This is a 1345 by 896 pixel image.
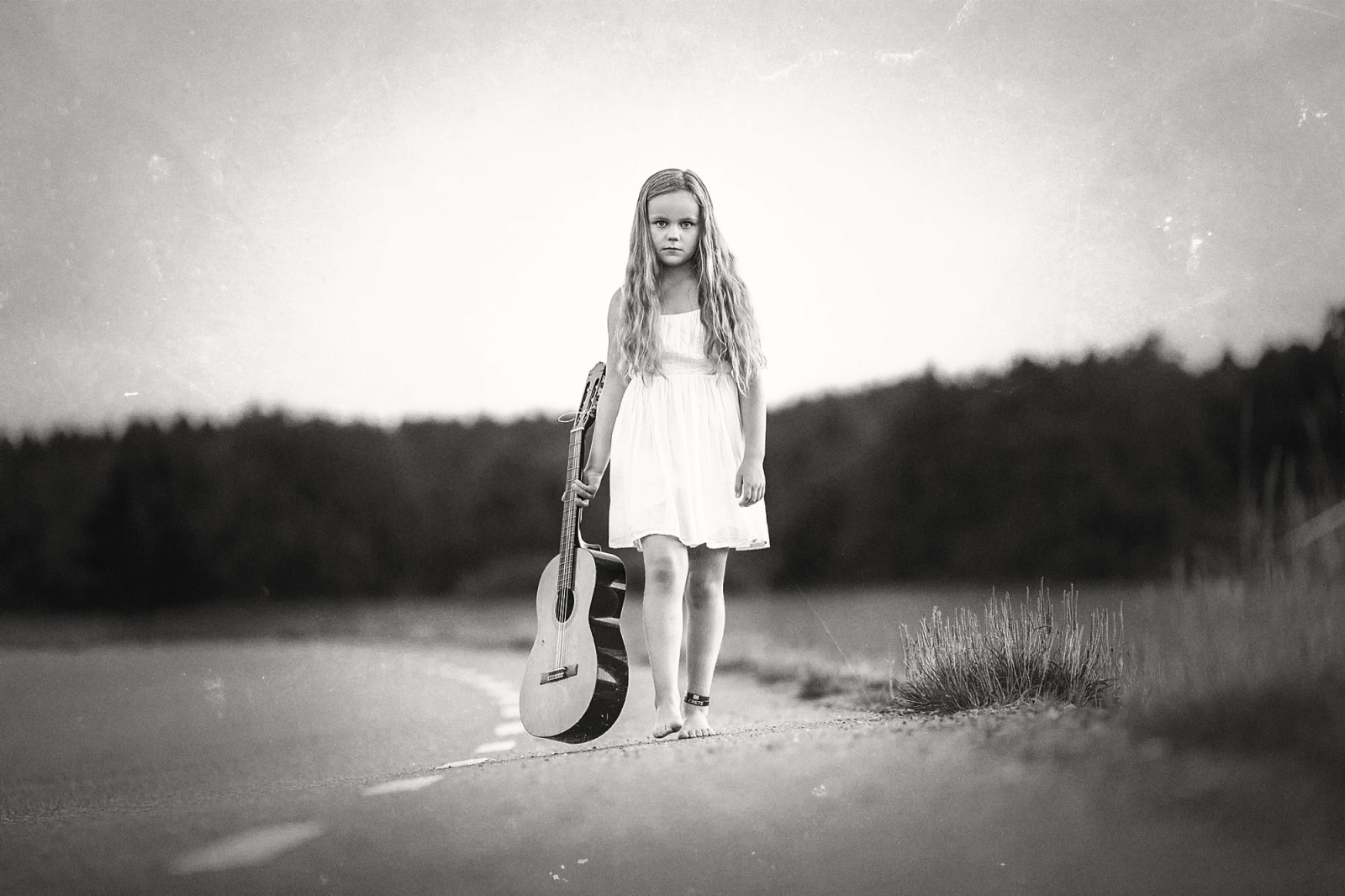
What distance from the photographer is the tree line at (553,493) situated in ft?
15.4

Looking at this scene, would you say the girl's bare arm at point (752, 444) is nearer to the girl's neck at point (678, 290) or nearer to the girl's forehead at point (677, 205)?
the girl's neck at point (678, 290)

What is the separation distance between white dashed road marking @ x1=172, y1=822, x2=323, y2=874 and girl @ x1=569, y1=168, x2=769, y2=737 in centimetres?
110

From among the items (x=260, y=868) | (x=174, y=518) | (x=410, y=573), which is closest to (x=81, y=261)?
(x=174, y=518)

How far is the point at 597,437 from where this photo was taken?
3637 mm

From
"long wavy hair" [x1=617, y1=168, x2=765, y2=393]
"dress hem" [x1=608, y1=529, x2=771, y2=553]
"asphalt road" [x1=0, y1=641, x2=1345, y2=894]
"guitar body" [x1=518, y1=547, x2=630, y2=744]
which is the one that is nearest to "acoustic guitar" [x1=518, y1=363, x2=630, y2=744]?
"guitar body" [x1=518, y1=547, x2=630, y2=744]

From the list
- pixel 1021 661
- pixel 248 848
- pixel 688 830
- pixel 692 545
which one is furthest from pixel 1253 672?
pixel 248 848

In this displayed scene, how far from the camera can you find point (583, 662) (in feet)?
11.4

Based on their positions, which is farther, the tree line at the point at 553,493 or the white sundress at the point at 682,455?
the tree line at the point at 553,493

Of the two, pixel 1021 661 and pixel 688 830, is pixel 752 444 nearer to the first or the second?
pixel 1021 661

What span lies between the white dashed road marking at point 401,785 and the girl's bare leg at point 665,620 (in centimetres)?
70

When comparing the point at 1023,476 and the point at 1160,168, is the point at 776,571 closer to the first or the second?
the point at 1023,476

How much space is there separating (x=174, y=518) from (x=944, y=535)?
3.66 meters

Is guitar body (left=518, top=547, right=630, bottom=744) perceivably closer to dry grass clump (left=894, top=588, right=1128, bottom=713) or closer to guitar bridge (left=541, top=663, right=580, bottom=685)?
guitar bridge (left=541, top=663, right=580, bottom=685)

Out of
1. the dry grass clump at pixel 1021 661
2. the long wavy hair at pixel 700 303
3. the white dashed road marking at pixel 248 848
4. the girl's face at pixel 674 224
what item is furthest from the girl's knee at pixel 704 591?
the white dashed road marking at pixel 248 848
